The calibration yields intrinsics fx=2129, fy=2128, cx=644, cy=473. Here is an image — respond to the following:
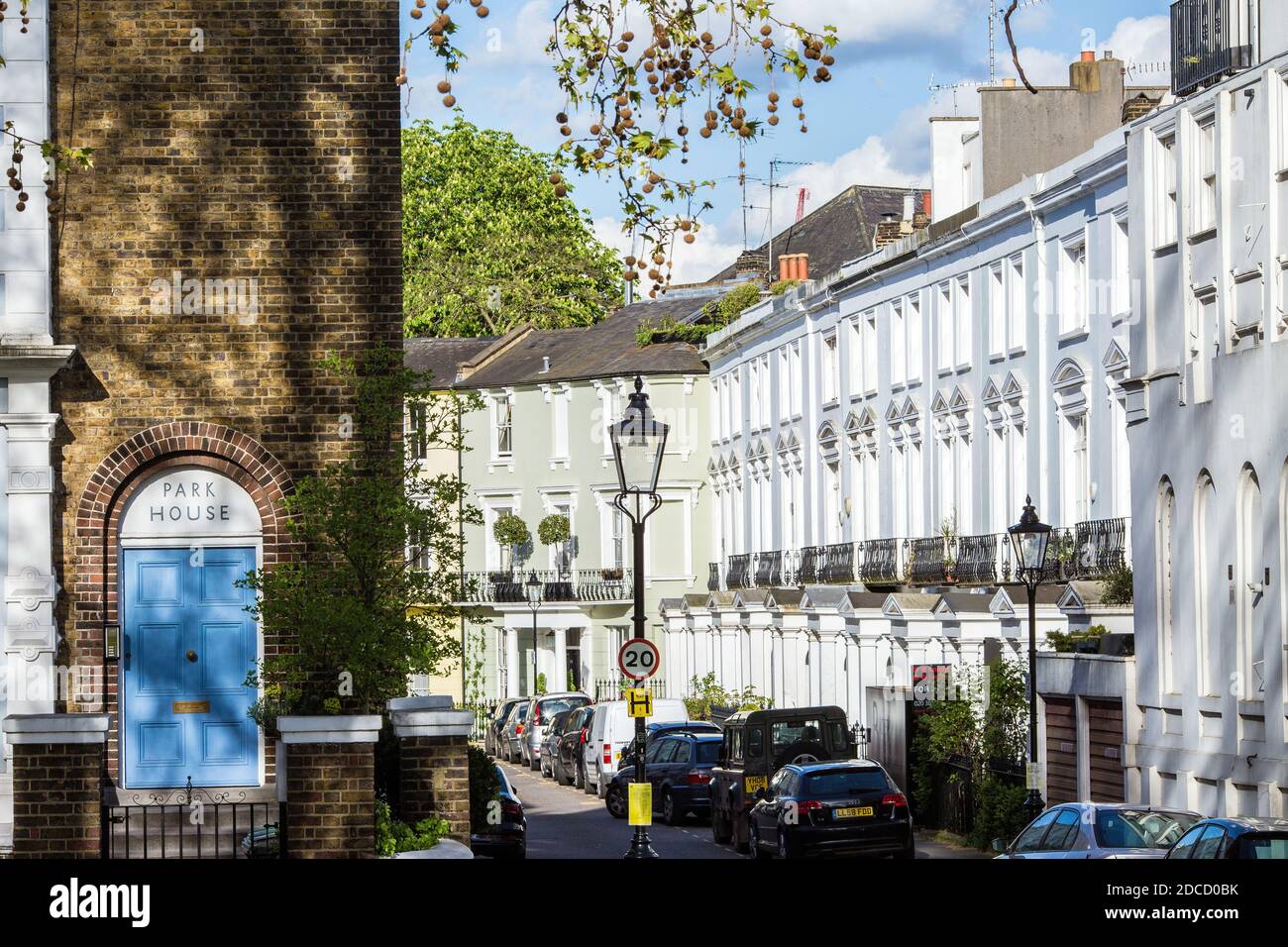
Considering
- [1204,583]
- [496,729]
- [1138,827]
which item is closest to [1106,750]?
[1204,583]

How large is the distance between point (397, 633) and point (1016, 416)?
24377mm

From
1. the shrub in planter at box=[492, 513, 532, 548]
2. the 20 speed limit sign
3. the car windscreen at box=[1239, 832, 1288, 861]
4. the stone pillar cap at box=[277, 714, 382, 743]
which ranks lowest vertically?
the car windscreen at box=[1239, 832, 1288, 861]

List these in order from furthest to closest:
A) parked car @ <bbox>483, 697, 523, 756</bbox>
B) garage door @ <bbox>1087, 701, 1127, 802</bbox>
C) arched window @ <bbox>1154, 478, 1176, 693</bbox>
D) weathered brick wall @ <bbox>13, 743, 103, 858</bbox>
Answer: parked car @ <bbox>483, 697, 523, 756</bbox>, garage door @ <bbox>1087, 701, 1127, 802</bbox>, arched window @ <bbox>1154, 478, 1176, 693</bbox>, weathered brick wall @ <bbox>13, 743, 103, 858</bbox>

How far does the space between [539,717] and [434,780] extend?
34.4 meters

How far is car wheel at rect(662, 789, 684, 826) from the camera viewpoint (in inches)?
1462

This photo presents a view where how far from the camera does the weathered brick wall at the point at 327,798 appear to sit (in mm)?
14984

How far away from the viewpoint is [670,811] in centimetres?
3719

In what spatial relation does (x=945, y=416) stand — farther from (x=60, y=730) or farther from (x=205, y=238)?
(x=60, y=730)

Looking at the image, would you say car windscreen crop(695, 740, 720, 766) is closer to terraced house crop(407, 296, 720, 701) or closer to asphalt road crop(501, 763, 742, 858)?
asphalt road crop(501, 763, 742, 858)

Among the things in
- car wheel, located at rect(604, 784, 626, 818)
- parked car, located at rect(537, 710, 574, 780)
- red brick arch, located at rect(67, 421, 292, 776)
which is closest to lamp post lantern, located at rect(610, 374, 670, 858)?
red brick arch, located at rect(67, 421, 292, 776)

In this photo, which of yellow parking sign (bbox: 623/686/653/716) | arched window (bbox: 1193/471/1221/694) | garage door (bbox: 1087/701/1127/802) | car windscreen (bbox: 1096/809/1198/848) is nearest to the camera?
car windscreen (bbox: 1096/809/1198/848)

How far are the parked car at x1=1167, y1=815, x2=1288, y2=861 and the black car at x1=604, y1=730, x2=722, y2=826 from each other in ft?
69.5

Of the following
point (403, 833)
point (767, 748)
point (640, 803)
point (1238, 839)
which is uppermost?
point (1238, 839)

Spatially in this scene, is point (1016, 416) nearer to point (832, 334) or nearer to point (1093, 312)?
point (1093, 312)
